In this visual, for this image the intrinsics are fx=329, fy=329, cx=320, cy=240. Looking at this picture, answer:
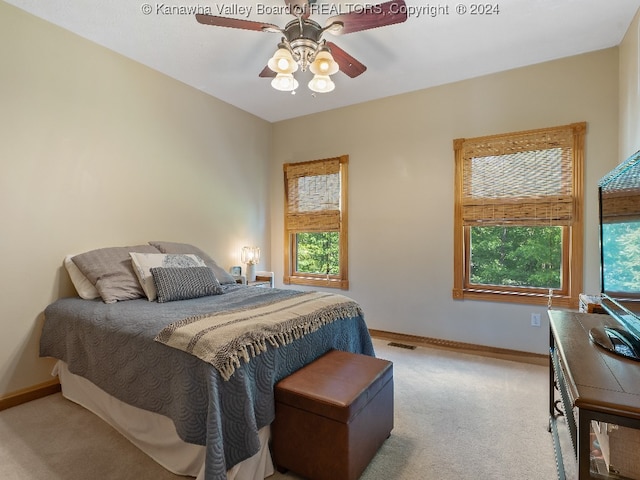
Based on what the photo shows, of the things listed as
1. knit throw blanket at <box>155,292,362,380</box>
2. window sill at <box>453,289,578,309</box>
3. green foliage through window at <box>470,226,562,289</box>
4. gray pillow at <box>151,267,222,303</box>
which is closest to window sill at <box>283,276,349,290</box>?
window sill at <box>453,289,578,309</box>

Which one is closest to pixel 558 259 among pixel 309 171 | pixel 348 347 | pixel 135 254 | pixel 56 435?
pixel 348 347

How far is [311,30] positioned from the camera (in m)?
2.01

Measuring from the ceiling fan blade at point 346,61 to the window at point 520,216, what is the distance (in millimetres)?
1459

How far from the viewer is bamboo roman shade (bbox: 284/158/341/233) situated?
13.3 ft

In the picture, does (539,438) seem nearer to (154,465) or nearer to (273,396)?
(273,396)

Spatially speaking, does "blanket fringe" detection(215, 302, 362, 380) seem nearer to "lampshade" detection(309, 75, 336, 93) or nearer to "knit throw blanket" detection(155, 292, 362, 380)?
"knit throw blanket" detection(155, 292, 362, 380)

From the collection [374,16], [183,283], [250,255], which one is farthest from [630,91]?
[250,255]

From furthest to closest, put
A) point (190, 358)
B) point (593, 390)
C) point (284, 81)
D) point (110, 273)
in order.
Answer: point (110, 273), point (284, 81), point (190, 358), point (593, 390)

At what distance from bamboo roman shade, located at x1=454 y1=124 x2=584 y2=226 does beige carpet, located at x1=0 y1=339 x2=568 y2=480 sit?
4.62ft

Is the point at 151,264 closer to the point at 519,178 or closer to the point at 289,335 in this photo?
the point at 289,335

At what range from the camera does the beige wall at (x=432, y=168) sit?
2809 millimetres

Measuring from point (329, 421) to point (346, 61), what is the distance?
7.27 ft

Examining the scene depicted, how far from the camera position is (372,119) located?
379 cm

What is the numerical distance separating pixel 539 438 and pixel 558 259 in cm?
174
